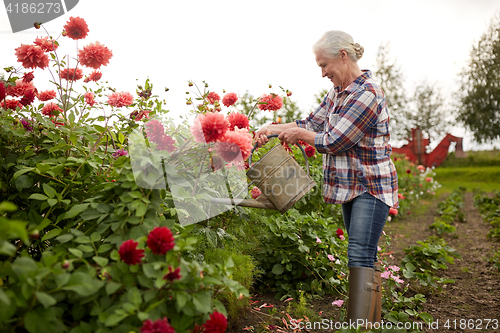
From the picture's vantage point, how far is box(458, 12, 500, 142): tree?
14453mm

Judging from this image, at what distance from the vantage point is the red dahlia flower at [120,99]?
192 centimetres

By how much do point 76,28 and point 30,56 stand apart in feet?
0.91

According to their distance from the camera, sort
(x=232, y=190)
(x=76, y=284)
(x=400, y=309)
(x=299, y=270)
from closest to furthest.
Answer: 1. (x=76, y=284)
2. (x=232, y=190)
3. (x=400, y=309)
4. (x=299, y=270)

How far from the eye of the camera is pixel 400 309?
2.18m

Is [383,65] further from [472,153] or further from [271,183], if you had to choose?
[271,183]

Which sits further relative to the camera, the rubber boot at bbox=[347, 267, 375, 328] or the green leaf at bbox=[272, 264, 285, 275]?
the green leaf at bbox=[272, 264, 285, 275]

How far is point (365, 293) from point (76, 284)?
133 cm

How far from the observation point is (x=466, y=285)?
2748 mm

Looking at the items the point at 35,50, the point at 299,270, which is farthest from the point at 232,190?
the point at 35,50

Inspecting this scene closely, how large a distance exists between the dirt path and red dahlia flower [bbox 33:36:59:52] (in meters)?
2.62

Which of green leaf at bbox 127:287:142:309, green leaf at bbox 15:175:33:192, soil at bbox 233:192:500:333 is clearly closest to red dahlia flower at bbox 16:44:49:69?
green leaf at bbox 15:175:33:192

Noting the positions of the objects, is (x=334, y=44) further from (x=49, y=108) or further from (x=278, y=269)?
(x=49, y=108)

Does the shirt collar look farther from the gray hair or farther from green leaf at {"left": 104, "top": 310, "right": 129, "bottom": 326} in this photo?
green leaf at {"left": 104, "top": 310, "right": 129, "bottom": 326}

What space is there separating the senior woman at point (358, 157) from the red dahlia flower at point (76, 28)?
1156 millimetres
